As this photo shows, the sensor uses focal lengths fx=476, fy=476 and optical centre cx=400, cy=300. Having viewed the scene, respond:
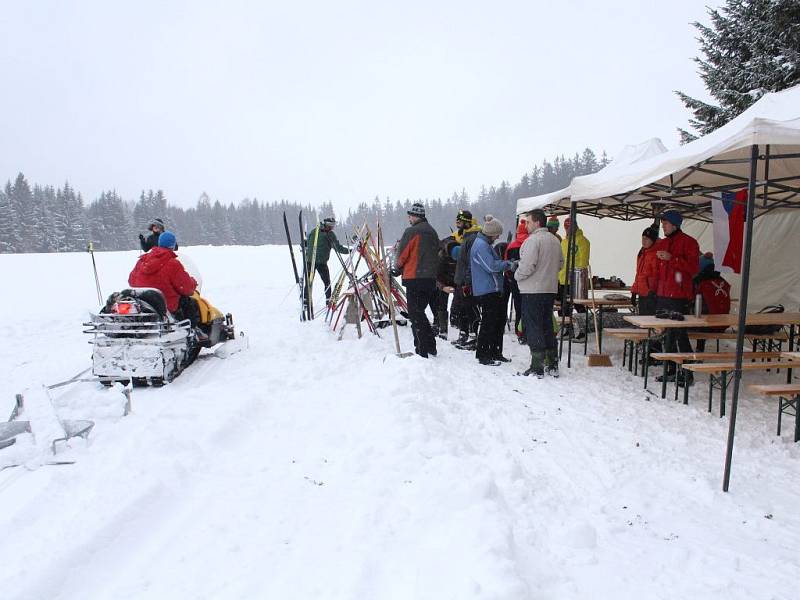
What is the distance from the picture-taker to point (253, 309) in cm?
1160

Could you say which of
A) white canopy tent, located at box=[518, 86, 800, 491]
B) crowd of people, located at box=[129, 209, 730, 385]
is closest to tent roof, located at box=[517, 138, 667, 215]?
white canopy tent, located at box=[518, 86, 800, 491]

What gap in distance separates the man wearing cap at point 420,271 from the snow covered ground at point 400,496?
95 centimetres

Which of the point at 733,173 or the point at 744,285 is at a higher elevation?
the point at 733,173

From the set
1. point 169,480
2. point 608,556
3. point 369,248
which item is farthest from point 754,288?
point 169,480

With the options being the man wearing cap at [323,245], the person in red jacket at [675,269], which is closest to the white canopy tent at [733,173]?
the person in red jacket at [675,269]

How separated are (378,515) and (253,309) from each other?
9576 mm

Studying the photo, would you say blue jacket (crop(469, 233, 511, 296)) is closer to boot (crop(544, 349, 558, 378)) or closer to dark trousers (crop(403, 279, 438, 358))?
dark trousers (crop(403, 279, 438, 358))

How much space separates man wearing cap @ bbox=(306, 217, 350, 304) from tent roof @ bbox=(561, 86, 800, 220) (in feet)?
15.5

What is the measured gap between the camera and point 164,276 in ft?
19.0

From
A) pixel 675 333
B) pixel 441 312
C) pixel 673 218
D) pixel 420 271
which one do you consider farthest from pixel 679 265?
pixel 441 312

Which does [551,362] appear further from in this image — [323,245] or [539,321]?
[323,245]

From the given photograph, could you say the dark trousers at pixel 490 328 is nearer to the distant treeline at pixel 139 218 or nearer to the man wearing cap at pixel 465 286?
the man wearing cap at pixel 465 286

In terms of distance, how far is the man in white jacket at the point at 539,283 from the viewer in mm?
5793

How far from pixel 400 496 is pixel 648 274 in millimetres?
5001
